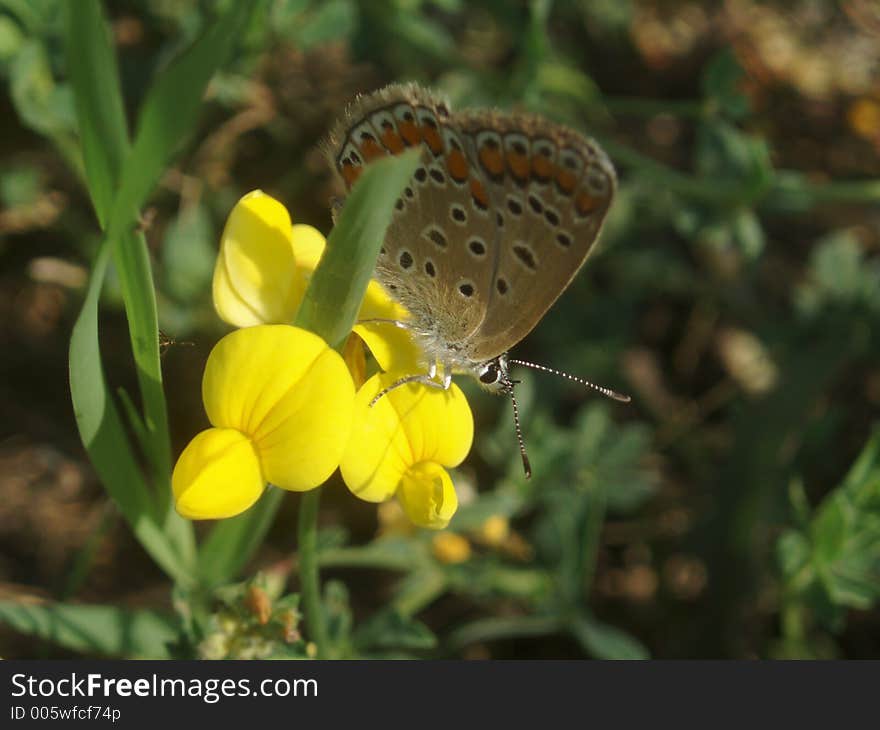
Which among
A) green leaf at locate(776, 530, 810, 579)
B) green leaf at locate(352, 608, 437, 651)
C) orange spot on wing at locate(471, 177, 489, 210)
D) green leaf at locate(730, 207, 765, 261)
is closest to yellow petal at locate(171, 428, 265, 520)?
orange spot on wing at locate(471, 177, 489, 210)

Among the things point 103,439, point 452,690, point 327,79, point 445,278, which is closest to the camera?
point 445,278

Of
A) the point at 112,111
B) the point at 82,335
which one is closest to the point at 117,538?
the point at 82,335

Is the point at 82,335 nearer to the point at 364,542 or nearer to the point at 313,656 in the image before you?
the point at 313,656

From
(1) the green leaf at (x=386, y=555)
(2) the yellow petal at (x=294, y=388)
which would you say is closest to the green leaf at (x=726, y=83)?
(1) the green leaf at (x=386, y=555)

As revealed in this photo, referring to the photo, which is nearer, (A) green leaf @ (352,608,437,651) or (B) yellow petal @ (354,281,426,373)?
(B) yellow petal @ (354,281,426,373)

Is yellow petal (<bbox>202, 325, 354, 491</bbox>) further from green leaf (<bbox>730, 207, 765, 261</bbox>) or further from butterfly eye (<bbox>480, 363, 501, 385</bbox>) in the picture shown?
green leaf (<bbox>730, 207, 765, 261</bbox>)

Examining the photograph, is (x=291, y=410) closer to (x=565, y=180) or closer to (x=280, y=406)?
(x=280, y=406)

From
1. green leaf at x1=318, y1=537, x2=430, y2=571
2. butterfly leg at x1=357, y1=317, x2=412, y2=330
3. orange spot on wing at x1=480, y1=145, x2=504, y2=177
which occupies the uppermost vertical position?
orange spot on wing at x1=480, y1=145, x2=504, y2=177
